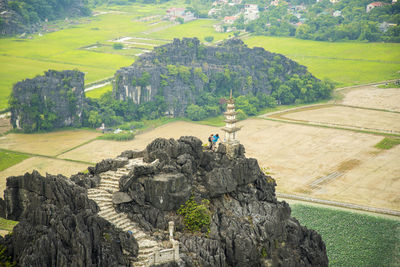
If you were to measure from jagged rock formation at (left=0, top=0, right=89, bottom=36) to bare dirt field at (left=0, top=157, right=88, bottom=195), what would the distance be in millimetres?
76269

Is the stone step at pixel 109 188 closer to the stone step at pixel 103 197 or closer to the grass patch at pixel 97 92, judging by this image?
the stone step at pixel 103 197

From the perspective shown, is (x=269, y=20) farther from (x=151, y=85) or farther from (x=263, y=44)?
(x=151, y=85)

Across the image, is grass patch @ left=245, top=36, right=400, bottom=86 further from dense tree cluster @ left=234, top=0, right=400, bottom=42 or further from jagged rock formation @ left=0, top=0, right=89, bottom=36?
jagged rock formation @ left=0, top=0, right=89, bottom=36

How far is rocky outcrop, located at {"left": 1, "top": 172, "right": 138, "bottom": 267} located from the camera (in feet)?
111

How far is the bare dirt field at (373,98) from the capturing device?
9681cm

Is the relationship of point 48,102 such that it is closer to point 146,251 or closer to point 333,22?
point 146,251

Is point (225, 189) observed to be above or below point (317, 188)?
above

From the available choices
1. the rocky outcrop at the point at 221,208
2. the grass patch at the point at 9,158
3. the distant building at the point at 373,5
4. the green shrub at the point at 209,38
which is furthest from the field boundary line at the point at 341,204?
the distant building at the point at 373,5

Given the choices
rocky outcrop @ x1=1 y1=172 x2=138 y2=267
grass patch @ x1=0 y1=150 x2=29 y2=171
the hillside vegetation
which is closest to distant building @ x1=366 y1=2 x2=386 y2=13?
the hillside vegetation

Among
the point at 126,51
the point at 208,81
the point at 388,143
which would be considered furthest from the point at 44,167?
the point at 126,51

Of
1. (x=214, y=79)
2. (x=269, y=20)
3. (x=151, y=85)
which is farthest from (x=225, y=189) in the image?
(x=269, y=20)

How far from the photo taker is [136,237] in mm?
38250

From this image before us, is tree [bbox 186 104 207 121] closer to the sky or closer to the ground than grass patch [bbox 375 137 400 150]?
closer to the sky

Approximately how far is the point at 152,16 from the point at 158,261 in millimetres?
155561
